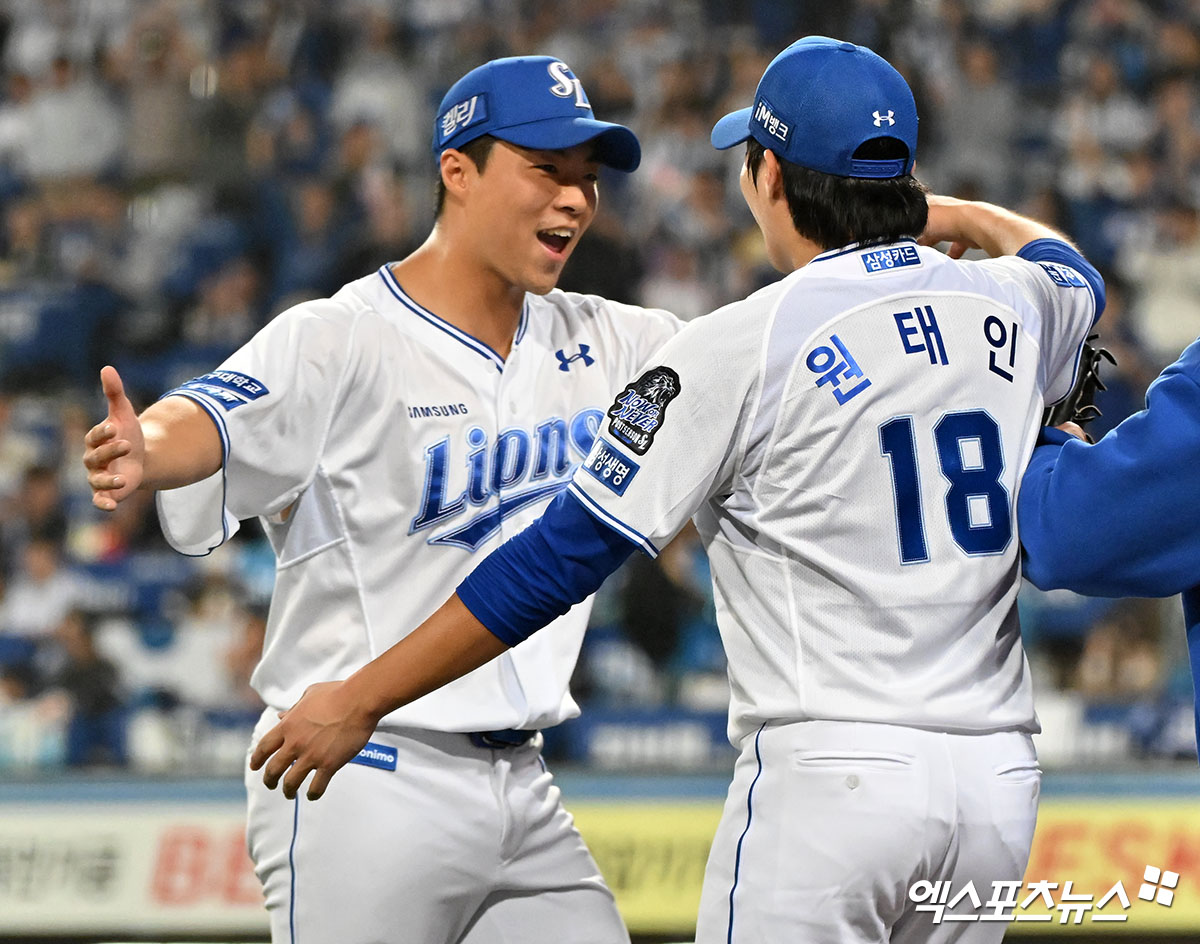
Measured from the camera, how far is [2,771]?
18.7ft

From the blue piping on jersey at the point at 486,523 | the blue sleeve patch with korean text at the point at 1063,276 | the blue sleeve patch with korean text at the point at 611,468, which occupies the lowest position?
the blue piping on jersey at the point at 486,523

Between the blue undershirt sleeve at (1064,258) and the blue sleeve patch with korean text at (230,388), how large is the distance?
1368 millimetres

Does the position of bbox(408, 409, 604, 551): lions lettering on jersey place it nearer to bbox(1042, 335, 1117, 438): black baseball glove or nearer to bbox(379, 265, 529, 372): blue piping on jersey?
bbox(379, 265, 529, 372): blue piping on jersey

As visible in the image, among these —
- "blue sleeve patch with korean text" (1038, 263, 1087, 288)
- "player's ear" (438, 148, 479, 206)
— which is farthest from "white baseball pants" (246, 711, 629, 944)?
"blue sleeve patch with korean text" (1038, 263, 1087, 288)

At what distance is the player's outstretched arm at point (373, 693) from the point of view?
225 cm

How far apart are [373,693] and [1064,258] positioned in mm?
1403

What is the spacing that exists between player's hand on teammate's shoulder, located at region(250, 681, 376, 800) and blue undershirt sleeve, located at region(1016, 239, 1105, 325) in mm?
1385

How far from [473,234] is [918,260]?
101 cm

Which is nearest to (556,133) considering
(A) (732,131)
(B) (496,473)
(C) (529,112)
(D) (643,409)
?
(C) (529,112)

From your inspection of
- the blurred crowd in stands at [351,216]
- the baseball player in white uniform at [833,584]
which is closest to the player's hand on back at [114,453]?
the baseball player in white uniform at [833,584]

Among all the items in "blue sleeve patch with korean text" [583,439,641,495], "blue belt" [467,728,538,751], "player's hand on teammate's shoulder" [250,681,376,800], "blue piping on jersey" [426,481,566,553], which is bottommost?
"blue belt" [467,728,538,751]

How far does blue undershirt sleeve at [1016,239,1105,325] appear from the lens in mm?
2604

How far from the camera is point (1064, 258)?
2.64 metres

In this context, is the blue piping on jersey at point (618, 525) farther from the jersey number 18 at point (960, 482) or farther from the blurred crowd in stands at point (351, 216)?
the blurred crowd in stands at point (351, 216)
